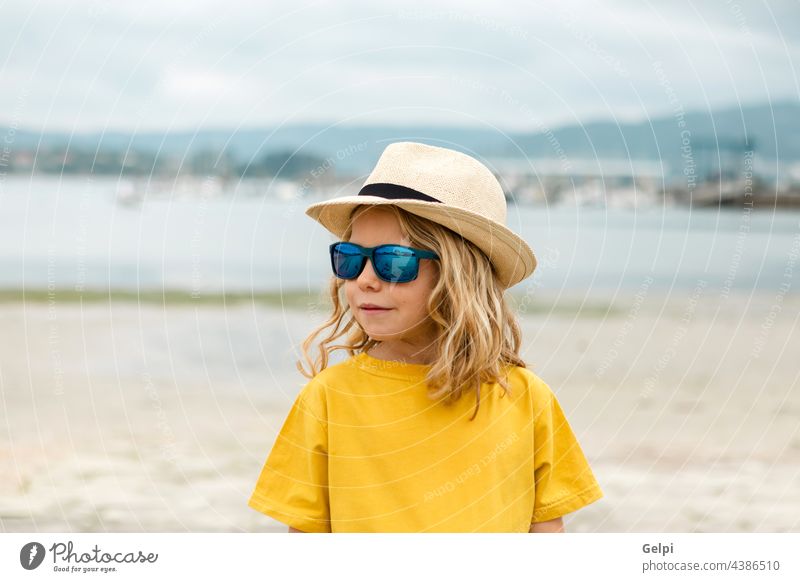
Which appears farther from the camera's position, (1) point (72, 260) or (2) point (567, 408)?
(1) point (72, 260)

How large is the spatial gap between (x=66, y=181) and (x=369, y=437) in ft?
6.16

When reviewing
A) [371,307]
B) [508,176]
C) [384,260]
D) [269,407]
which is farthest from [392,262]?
[269,407]

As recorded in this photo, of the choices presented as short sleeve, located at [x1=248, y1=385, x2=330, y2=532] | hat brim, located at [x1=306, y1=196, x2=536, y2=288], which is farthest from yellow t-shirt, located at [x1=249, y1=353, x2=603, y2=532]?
hat brim, located at [x1=306, y1=196, x2=536, y2=288]

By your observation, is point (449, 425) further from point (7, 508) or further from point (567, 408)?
point (567, 408)

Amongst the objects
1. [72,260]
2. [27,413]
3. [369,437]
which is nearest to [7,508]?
[27,413]

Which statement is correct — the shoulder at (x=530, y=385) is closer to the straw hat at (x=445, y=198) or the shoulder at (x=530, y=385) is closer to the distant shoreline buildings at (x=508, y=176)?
the straw hat at (x=445, y=198)

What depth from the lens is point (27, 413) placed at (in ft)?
18.7

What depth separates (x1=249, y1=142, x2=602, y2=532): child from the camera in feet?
7.91

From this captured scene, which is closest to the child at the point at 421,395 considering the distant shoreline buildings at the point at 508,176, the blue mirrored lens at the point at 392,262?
the blue mirrored lens at the point at 392,262

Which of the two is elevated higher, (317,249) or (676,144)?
(676,144)

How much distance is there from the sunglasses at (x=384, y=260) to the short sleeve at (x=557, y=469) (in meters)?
0.46

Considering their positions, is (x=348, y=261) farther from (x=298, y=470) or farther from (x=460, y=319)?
(x=298, y=470)

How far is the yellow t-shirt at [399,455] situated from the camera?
7.90ft

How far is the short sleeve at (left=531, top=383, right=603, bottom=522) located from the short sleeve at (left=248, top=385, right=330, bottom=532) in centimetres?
53
